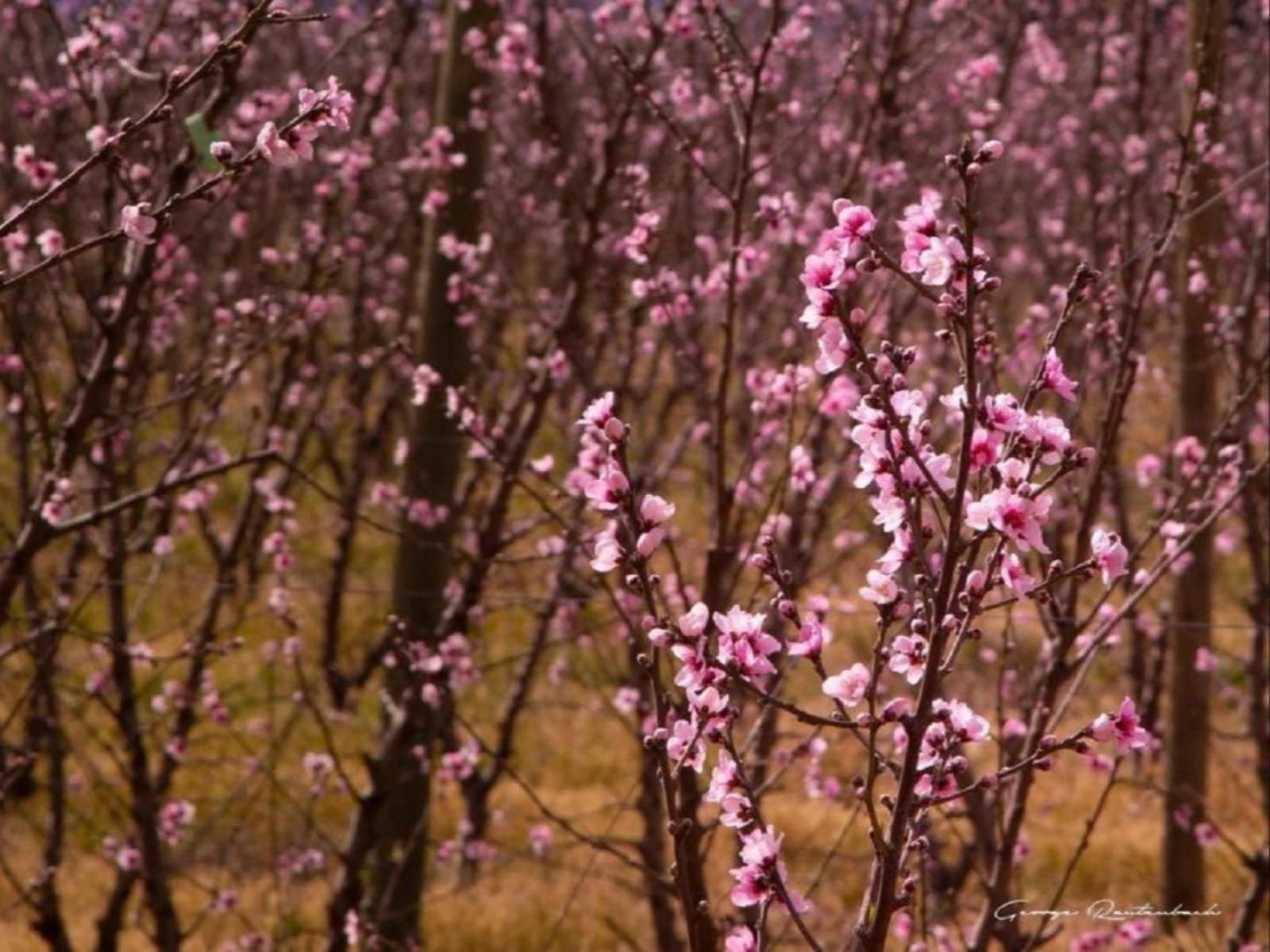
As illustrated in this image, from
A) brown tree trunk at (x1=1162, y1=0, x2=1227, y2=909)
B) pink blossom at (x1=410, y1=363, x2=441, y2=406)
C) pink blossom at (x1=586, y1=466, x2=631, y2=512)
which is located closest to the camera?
pink blossom at (x1=586, y1=466, x2=631, y2=512)

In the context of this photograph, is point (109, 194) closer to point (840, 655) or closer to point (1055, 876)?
point (1055, 876)

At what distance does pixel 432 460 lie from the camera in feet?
16.6

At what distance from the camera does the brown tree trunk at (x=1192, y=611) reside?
205 inches

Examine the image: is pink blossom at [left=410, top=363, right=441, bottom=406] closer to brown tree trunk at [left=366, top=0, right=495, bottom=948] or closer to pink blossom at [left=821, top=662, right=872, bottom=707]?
brown tree trunk at [left=366, top=0, right=495, bottom=948]

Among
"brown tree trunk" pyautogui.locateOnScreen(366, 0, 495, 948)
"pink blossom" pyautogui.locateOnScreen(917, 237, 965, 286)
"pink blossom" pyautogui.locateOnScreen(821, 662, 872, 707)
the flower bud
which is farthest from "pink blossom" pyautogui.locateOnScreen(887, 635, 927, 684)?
"brown tree trunk" pyautogui.locateOnScreen(366, 0, 495, 948)

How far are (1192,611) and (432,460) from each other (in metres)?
2.59

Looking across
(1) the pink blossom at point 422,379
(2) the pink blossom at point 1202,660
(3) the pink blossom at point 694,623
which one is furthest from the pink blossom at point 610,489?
(2) the pink blossom at point 1202,660

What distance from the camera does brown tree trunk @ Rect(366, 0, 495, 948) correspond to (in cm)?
491

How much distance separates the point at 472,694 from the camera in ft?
26.9

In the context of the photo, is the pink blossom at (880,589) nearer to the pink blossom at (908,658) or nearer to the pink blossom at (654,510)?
the pink blossom at (908,658)

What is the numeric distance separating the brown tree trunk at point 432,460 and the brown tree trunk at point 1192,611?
7.14 feet

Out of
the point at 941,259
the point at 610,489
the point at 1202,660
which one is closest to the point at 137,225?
the point at 610,489

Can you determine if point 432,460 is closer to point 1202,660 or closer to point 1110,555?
point 1202,660

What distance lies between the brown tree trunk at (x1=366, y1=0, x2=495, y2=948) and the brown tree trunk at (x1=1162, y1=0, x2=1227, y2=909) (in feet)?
7.14
